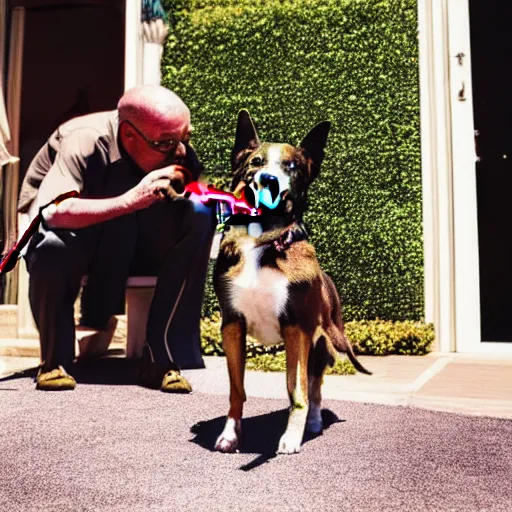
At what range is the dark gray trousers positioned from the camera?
116 inches

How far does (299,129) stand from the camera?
A: 5.54 meters

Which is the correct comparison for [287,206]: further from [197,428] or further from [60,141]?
[60,141]

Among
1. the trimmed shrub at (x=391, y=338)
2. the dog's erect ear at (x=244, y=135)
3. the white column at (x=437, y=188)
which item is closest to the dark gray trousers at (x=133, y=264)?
the dog's erect ear at (x=244, y=135)

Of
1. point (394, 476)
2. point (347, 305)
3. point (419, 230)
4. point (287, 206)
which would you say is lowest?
point (394, 476)

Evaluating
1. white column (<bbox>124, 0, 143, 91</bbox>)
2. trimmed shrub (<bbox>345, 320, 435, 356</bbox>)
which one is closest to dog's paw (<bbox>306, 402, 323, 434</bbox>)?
trimmed shrub (<bbox>345, 320, 435, 356</bbox>)

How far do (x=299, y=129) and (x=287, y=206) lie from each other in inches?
156

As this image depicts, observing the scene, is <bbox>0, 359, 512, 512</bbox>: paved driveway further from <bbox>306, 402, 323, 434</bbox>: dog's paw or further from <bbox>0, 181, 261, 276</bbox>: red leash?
<bbox>0, 181, 261, 276</bbox>: red leash

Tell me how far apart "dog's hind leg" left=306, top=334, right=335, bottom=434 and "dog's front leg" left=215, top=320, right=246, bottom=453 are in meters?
0.27

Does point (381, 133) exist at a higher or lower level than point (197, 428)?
higher

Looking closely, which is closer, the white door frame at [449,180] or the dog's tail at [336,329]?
A: the dog's tail at [336,329]

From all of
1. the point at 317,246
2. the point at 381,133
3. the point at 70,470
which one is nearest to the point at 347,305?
the point at 317,246

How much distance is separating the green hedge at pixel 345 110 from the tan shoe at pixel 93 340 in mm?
1389

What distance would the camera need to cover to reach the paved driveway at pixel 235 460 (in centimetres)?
155

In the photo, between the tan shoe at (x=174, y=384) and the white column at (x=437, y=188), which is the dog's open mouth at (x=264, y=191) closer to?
the tan shoe at (x=174, y=384)
